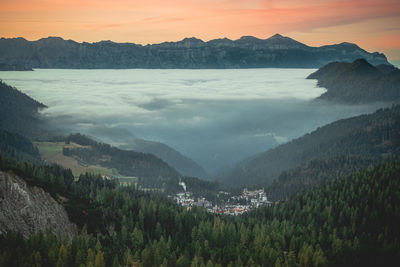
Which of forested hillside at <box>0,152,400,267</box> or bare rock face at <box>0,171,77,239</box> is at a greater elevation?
bare rock face at <box>0,171,77,239</box>

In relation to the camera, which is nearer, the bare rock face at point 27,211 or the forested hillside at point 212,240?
the forested hillside at point 212,240

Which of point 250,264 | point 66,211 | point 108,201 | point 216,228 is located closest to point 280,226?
point 216,228

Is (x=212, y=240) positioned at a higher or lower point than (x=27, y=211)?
lower

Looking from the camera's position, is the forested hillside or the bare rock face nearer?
the forested hillside

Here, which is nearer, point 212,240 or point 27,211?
point 27,211

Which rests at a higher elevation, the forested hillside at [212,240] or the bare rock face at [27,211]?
the bare rock face at [27,211]
